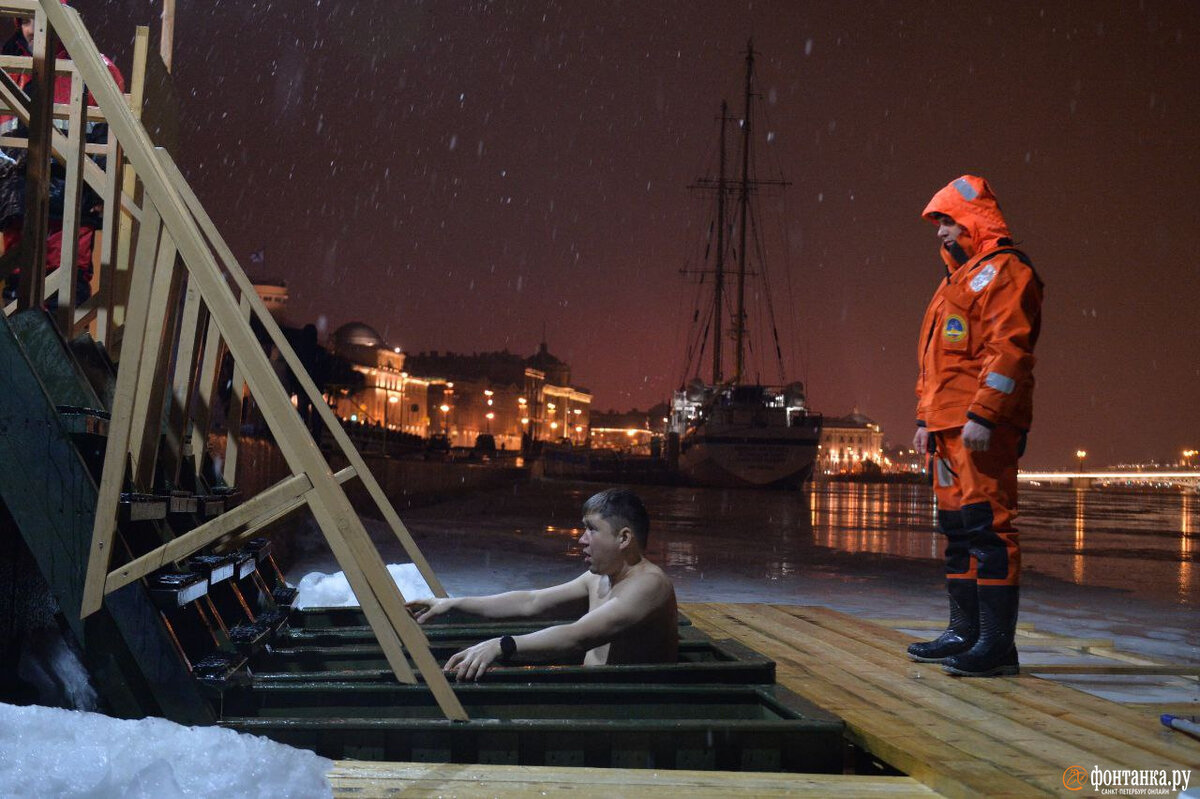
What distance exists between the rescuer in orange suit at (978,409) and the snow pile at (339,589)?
8.82 ft

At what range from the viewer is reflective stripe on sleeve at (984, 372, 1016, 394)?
3.69 meters

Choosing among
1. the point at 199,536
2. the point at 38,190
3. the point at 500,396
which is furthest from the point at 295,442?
the point at 500,396

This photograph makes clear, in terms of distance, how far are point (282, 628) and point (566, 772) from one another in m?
2.02

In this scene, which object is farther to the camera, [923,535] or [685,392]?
[685,392]

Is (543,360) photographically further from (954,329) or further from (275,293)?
(954,329)

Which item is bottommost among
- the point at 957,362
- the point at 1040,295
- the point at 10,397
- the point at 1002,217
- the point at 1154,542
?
the point at 1154,542

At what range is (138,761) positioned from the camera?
2.27 metres

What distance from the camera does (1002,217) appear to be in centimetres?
410

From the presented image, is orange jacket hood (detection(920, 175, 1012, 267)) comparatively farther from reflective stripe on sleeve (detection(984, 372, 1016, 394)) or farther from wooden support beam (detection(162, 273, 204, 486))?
wooden support beam (detection(162, 273, 204, 486))

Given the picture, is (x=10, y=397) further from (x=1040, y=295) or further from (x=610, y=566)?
(x=1040, y=295)

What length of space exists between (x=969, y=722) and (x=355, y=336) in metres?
101

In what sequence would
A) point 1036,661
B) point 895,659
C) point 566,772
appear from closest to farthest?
point 566,772
point 895,659
point 1036,661

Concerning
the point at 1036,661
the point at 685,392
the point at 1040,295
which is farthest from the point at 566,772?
the point at 685,392

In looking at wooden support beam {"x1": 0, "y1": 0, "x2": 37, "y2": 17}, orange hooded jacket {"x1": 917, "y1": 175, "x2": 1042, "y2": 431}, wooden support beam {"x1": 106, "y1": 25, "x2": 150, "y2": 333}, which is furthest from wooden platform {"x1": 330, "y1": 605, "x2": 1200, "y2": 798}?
wooden support beam {"x1": 0, "y1": 0, "x2": 37, "y2": 17}
